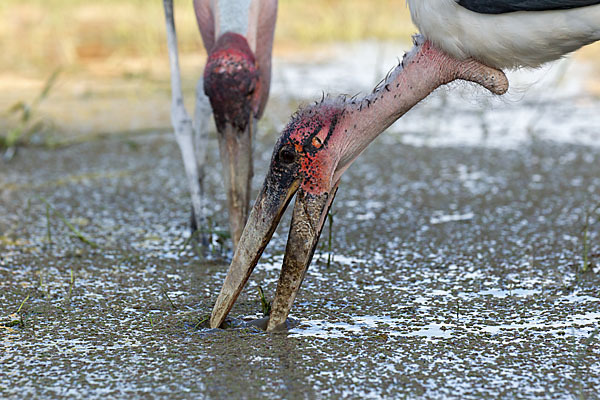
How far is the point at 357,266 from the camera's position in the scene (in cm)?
360

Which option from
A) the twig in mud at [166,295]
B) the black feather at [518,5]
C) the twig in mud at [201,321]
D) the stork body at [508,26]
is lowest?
the twig in mud at [201,321]

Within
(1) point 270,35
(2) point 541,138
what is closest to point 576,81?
(2) point 541,138

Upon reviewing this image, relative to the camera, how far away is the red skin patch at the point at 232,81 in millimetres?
3225

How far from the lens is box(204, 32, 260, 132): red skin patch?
3.22 meters

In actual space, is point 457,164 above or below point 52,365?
above

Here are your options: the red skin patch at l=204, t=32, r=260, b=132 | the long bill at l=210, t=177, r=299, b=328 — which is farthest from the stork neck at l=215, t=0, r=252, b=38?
the long bill at l=210, t=177, r=299, b=328

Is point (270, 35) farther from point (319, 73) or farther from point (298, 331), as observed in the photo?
point (319, 73)

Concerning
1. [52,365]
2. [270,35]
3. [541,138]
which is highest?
[270,35]

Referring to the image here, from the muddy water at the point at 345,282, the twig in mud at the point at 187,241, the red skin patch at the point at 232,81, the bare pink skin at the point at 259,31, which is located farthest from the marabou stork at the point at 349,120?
the twig in mud at the point at 187,241

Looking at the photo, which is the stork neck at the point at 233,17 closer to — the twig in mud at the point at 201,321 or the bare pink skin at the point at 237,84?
the bare pink skin at the point at 237,84

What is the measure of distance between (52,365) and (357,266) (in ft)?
4.34

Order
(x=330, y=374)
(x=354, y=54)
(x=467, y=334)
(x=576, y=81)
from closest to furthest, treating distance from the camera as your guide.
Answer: (x=330, y=374) < (x=467, y=334) < (x=576, y=81) < (x=354, y=54)

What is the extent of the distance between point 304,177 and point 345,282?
26.4 inches

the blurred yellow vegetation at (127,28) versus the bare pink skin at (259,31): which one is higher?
the blurred yellow vegetation at (127,28)
